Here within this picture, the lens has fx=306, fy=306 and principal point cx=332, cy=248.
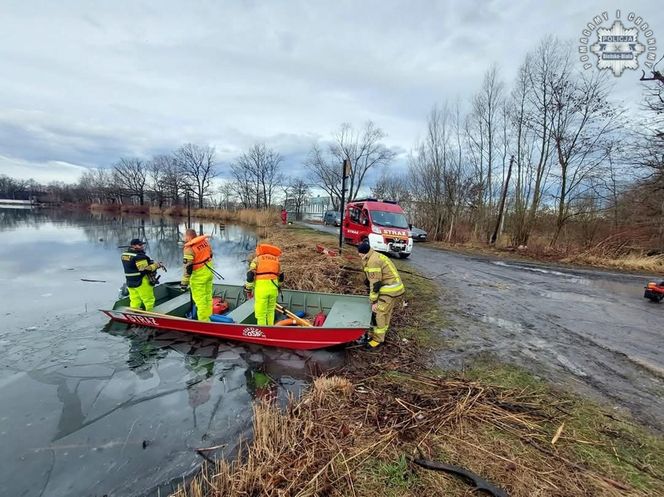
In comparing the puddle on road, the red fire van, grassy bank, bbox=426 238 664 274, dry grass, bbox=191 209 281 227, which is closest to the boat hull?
the puddle on road

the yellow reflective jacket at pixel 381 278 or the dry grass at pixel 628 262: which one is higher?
the yellow reflective jacket at pixel 381 278

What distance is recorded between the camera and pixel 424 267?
12555mm

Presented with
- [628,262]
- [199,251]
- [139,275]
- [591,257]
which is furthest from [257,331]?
[628,262]

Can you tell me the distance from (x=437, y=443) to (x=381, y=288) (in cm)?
269

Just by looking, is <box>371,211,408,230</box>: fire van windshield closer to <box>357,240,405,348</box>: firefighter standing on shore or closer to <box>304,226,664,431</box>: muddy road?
<box>304,226,664,431</box>: muddy road

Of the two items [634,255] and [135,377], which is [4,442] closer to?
[135,377]

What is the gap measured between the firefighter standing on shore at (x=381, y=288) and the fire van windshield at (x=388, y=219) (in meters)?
8.37

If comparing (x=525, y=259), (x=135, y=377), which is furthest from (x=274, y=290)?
(x=525, y=259)

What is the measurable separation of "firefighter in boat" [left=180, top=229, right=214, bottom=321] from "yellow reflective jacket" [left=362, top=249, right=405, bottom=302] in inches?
129

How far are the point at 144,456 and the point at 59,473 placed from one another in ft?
2.77

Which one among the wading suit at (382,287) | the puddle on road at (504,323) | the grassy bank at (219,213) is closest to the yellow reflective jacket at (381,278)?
the wading suit at (382,287)

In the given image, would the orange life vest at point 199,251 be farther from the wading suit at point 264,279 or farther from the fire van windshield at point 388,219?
the fire van windshield at point 388,219

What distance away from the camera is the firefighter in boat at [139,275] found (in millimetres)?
6781

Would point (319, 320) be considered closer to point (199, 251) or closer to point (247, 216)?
point (199, 251)
